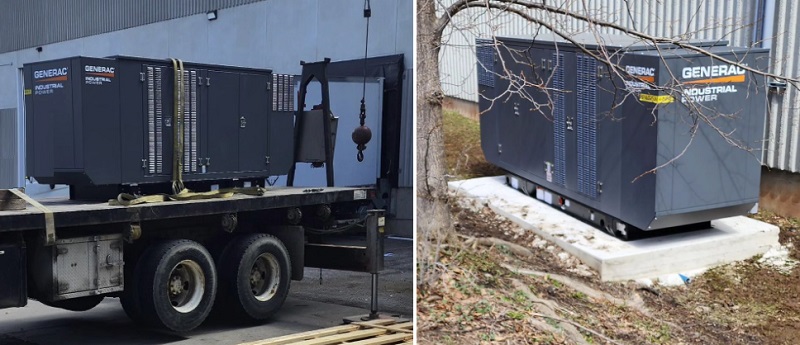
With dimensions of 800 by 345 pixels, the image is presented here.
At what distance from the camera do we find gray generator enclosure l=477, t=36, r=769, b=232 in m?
8.38

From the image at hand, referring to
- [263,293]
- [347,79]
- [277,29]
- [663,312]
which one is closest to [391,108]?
[347,79]

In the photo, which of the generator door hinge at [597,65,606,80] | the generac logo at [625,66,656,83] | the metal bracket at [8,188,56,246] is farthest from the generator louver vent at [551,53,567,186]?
the metal bracket at [8,188,56,246]

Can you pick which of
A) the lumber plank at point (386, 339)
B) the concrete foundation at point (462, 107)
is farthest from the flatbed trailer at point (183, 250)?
the lumber plank at point (386, 339)

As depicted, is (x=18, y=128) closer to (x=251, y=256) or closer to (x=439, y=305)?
(x=251, y=256)

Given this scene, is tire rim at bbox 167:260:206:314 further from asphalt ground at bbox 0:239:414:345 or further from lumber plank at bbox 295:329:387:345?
lumber plank at bbox 295:329:387:345

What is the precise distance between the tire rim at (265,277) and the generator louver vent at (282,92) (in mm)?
1456

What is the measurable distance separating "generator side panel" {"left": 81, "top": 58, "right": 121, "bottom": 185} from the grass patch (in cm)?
271

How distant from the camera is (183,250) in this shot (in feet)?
25.9

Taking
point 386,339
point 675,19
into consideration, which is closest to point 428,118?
point 386,339

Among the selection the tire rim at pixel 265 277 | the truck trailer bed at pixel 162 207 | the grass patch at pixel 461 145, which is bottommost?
the tire rim at pixel 265 277

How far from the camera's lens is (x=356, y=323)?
312 inches

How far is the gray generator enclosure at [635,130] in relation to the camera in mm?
8383

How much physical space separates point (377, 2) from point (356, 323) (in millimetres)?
2817

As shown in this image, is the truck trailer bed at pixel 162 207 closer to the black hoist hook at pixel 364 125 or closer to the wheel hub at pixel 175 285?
the wheel hub at pixel 175 285
